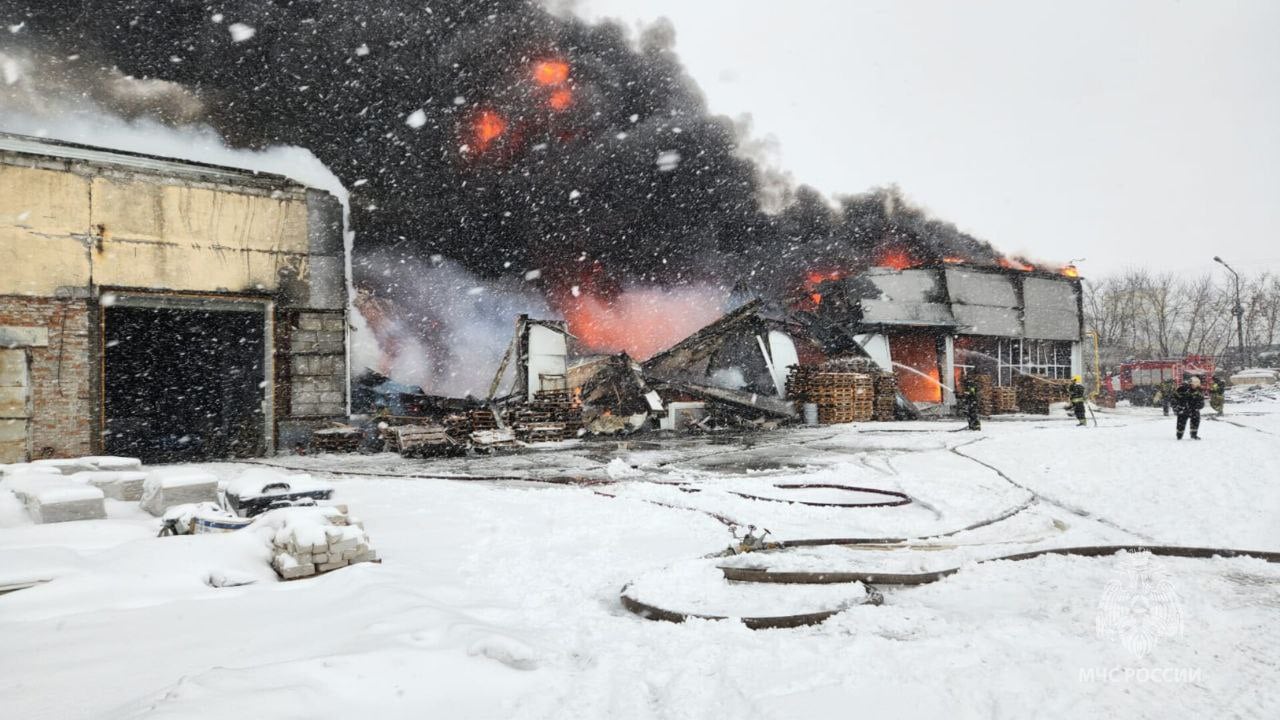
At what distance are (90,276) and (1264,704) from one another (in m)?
17.6

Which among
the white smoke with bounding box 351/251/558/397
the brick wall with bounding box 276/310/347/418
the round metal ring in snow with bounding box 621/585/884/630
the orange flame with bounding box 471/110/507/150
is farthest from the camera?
the orange flame with bounding box 471/110/507/150

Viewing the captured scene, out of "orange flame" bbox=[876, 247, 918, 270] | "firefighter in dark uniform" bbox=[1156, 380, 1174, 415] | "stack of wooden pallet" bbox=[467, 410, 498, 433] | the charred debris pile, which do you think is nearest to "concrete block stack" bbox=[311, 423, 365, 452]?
the charred debris pile

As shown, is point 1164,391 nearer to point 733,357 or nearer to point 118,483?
point 733,357

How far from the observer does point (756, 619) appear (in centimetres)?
330

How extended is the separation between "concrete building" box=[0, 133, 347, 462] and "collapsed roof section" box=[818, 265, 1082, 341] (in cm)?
2204

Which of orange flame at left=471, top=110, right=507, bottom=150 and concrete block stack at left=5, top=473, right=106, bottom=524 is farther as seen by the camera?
orange flame at left=471, top=110, right=507, bottom=150

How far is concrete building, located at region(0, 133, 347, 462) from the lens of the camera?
40.3 ft

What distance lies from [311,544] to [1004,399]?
2792 centimetres

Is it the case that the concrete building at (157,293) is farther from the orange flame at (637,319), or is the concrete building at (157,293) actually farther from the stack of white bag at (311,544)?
the orange flame at (637,319)

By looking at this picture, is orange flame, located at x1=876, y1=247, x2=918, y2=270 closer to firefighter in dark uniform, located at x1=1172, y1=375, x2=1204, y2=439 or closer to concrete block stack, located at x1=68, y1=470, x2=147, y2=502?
firefighter in dark uniform, located at x1=1172, y1=375, x2=1204, y2=439

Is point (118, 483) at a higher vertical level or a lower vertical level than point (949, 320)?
lower

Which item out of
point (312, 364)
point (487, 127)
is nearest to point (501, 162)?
point (487, 127)

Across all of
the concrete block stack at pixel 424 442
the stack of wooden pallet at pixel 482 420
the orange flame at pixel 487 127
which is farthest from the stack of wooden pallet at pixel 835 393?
the orange flame at pixel 487 127

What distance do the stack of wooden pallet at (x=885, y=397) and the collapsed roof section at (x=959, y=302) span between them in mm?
6603
